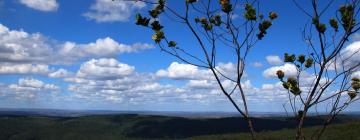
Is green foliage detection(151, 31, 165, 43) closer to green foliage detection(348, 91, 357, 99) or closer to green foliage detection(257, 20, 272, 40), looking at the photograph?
green foliage detection(257, 20, 272, 40)

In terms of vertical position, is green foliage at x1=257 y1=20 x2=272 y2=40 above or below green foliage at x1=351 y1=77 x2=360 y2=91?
above

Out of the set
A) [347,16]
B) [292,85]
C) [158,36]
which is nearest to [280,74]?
[292,85]

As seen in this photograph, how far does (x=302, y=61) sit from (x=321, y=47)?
1.14 metres

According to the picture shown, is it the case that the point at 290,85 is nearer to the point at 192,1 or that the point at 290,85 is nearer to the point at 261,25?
the point at 261,25

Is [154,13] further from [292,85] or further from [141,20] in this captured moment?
[292,85]

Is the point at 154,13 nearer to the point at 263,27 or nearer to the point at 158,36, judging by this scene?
the point at 158,36

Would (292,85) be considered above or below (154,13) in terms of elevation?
below

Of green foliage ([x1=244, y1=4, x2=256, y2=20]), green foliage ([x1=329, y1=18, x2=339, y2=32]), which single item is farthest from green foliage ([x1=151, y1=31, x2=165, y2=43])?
green foliage ([x1=329, y1=18, x2=339, y2=32])

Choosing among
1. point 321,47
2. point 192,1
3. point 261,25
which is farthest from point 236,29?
point 321,47

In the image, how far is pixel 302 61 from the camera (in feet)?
36.1

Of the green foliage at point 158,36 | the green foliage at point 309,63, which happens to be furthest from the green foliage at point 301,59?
the green foliage at point 158,36

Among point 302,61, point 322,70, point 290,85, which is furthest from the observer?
point 302,61

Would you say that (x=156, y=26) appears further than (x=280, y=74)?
Yes

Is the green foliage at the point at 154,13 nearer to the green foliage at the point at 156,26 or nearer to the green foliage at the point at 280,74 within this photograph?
the green foliage at the point at 156,26
